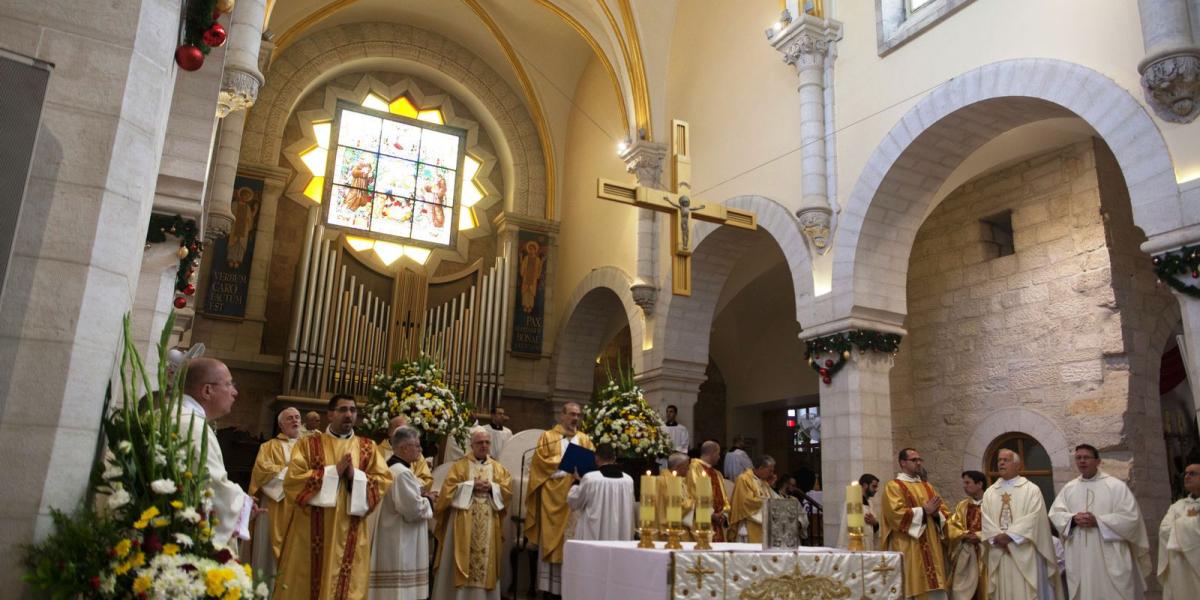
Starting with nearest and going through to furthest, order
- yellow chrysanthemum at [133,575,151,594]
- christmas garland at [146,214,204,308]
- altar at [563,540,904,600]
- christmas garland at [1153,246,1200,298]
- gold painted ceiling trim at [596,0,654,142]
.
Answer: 1. yellow chrysanthemum at [133,575,151,594]
2. altar at [563,540,904,600]
3. christmas garland at [146,214,204,308]
4. christmas garland at [1153,246,1200,298]
5. gold painted ceiling trim at [596,0,654,142]

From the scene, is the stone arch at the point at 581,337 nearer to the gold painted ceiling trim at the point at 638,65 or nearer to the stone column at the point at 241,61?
the gold painted ceiling trim at the point at 638,65

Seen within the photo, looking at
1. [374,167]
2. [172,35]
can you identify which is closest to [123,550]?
[172,35]

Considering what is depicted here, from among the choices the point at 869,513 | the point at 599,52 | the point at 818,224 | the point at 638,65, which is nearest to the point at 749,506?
the point at 869,513

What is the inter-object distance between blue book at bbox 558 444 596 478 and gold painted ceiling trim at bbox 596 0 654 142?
6.61 m

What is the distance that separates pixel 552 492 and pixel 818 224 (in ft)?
13.6

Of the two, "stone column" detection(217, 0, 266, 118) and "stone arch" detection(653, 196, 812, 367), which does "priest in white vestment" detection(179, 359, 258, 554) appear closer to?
"stone column" detection(217, 0, 266, 118)

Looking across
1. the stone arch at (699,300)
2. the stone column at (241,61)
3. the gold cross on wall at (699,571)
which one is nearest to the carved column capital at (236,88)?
the stone column at (241,61)

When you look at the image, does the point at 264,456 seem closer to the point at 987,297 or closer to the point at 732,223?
the point at 732,223

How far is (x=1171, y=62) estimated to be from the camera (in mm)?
6191

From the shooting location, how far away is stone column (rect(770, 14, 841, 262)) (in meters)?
9.41

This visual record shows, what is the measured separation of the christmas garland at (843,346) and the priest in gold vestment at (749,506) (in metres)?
1.22

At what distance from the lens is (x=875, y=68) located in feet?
30.4

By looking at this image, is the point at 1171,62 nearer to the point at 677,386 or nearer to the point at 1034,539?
the point at 1034,539

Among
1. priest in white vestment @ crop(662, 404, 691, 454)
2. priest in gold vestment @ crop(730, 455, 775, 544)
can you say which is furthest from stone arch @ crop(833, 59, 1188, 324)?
priest in white vestment @ crop(662, 404, 691, 454)
